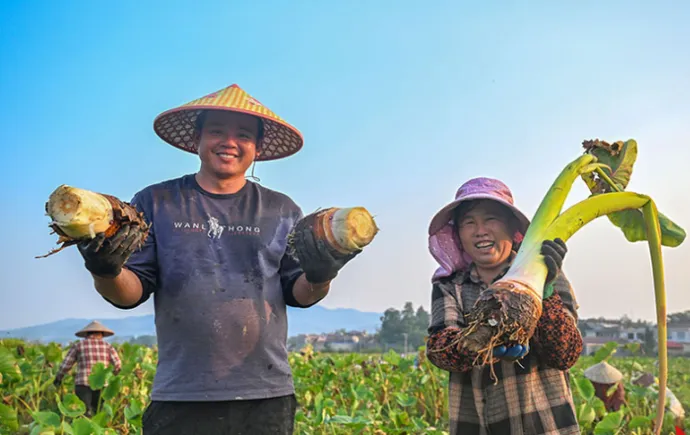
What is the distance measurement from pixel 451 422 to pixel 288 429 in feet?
1.90

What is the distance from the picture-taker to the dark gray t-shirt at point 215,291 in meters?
1.88

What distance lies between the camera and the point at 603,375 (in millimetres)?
5273

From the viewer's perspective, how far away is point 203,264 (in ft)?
6.37

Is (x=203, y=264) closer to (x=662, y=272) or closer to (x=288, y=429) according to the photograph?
(x=288, y=429)

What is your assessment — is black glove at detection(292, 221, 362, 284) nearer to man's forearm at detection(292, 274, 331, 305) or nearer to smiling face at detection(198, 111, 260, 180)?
man's forearm at detection(292, 274, 331, 305)

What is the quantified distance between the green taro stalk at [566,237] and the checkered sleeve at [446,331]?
2.5 inches

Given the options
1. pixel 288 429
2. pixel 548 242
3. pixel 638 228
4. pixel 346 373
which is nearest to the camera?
pixel 548 242

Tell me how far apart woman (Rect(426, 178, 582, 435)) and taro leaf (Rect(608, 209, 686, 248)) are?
1.58 ft

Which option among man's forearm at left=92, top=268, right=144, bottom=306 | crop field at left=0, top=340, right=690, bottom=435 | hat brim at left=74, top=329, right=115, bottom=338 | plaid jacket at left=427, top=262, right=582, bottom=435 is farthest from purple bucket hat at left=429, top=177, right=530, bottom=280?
hat brim at left=74, top=329, right=115, bottom=338

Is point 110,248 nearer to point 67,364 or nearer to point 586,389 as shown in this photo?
point 586,389

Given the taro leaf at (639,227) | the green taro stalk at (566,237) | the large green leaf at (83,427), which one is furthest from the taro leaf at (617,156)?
the large green leaf at (83,427)

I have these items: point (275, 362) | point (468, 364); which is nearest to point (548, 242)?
point (468, 364)

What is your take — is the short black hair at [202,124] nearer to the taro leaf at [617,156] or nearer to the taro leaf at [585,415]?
the taro leaf at [617,156]

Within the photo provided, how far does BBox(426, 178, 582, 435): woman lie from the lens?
193 centimetres
